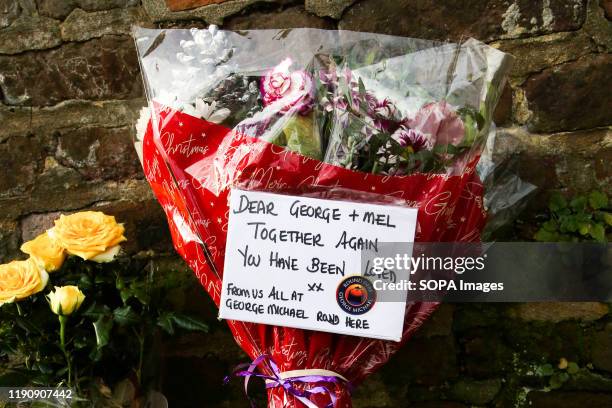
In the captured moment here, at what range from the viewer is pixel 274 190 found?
1.01 meters

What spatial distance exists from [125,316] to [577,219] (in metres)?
0.99

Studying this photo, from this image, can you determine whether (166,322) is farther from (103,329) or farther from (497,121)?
(497,121)

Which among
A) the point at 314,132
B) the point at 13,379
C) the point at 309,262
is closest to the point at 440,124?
the point at 314,132

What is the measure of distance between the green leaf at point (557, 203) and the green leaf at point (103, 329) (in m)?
0.98

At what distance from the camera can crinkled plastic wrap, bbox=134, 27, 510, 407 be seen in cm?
100

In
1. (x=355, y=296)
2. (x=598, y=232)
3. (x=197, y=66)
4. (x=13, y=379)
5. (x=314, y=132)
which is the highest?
(x=197, y=66)

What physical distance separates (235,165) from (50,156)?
0.74 meters

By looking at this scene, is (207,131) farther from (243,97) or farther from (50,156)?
(50,156)

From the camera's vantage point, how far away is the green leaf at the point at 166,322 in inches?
48.5

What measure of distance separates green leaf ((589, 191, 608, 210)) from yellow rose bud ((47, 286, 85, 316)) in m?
1.11

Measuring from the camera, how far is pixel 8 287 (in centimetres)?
114

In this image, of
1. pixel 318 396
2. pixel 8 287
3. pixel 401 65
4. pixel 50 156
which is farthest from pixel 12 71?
pixel 318 396

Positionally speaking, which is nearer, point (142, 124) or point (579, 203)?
point (142, 124)

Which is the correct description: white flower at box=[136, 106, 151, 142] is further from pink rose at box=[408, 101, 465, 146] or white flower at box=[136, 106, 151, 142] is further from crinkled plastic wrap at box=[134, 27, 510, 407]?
pink rose at box=[408, 101, 465, 146]
